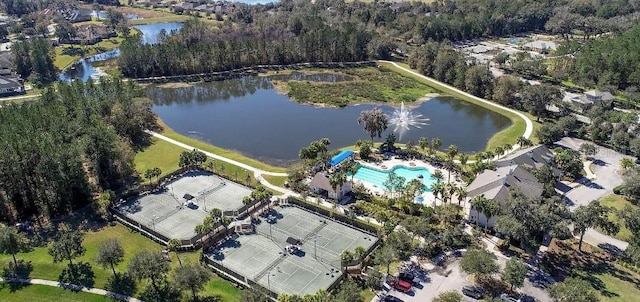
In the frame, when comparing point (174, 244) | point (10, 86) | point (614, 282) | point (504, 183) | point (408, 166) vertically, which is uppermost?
point (504, 183)

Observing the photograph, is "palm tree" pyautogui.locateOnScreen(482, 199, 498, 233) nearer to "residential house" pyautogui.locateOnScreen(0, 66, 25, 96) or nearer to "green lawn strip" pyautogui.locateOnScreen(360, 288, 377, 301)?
"green lawn strip" pyautogui.locateOnScreen(360, 288, 377, 301)

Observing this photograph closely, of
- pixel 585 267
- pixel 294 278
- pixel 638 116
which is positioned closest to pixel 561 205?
pixel 585 267

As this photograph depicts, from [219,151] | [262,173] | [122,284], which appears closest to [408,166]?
[262,173]

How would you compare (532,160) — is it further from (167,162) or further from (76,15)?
(76,15)

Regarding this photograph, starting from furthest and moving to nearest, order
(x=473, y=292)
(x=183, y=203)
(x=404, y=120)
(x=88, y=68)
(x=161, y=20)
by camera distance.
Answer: (x=161, y=20) → (x=88, y=68) → (x=404, y=120) → (x=183, y=203) → (x=473, y=292)

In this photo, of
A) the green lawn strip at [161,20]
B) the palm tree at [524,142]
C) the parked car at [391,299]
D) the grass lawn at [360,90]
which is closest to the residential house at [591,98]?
the palm tree at [524,142]

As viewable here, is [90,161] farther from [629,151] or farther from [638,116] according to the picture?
[638,116]
